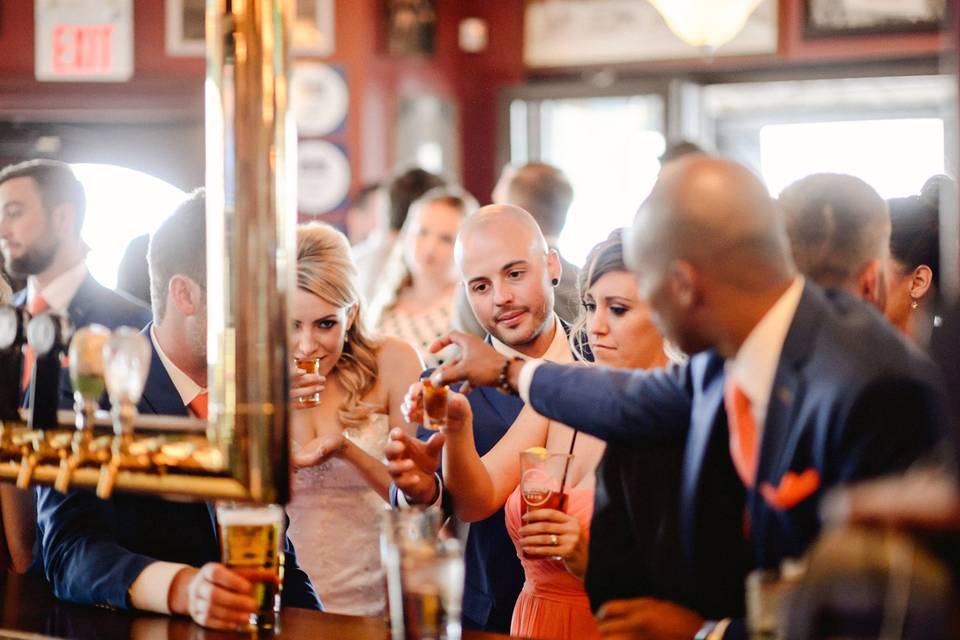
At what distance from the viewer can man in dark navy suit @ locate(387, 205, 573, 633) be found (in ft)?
9.04

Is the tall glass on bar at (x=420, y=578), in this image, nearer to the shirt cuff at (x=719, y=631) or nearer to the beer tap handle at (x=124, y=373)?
the shirt cuff at (x=719, y=631)

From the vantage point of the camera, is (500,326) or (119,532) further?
(500,326)

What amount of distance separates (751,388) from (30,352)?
4.38 feet

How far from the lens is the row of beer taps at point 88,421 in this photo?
6.81 feet

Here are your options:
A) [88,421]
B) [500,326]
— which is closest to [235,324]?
[88,421]

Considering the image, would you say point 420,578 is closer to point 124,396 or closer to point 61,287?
point 124,396

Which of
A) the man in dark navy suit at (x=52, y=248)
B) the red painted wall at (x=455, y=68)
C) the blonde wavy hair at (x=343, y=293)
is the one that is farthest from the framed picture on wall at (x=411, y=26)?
the man in dark navy suit at (x=52, y=248)

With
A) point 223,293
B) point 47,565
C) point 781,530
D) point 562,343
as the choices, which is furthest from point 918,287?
point 47,565

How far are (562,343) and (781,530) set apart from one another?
55.7 inches

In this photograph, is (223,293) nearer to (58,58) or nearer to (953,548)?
(953,548)

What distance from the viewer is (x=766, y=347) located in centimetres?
164

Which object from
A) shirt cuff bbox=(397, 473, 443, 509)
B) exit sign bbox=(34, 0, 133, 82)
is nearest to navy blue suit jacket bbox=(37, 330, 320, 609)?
shirt cuff bbox=(397, 473, 443, 509)

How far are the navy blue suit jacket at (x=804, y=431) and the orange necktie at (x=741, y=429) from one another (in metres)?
0.03

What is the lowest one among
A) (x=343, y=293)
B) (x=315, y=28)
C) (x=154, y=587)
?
(x=154, y=587)
